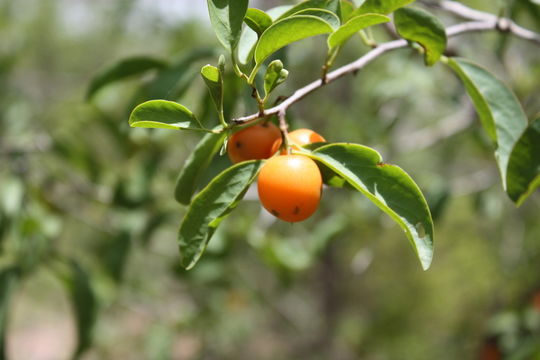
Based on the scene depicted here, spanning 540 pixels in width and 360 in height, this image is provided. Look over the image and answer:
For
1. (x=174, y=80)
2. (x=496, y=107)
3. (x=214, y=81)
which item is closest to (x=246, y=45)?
(x=214, y=81)

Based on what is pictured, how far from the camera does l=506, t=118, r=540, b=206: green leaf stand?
714mm

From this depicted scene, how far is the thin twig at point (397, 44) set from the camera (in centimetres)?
68

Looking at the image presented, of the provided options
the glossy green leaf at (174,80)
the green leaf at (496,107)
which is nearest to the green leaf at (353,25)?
the green leaf at (496,107)

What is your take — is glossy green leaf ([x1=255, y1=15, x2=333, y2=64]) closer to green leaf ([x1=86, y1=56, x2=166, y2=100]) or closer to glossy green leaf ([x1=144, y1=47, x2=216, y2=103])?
glossy green leaf ([x1=144, y1=47, x2=216, y2=103])

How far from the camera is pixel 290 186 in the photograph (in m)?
0.61

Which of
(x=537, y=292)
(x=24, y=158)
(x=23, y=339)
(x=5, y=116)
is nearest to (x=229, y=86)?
(x=24, y=158)

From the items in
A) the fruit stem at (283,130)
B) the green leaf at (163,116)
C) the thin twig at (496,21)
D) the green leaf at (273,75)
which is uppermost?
the green leaf at (273,75)

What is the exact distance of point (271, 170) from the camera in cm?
63

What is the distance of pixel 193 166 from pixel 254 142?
11 cm

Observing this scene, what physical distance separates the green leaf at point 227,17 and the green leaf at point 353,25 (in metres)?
0.13

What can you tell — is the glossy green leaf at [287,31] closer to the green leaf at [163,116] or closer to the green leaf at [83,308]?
the green leaf at [163,116]

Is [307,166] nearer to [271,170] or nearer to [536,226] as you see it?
[271,170]

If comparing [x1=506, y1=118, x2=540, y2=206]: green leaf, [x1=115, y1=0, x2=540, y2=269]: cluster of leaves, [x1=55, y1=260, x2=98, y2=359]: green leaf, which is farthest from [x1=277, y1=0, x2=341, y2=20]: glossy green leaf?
[x1=55, y1=260, x2=98, y2=359]: green leaf

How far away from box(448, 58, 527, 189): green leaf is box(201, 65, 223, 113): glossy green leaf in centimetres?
44
